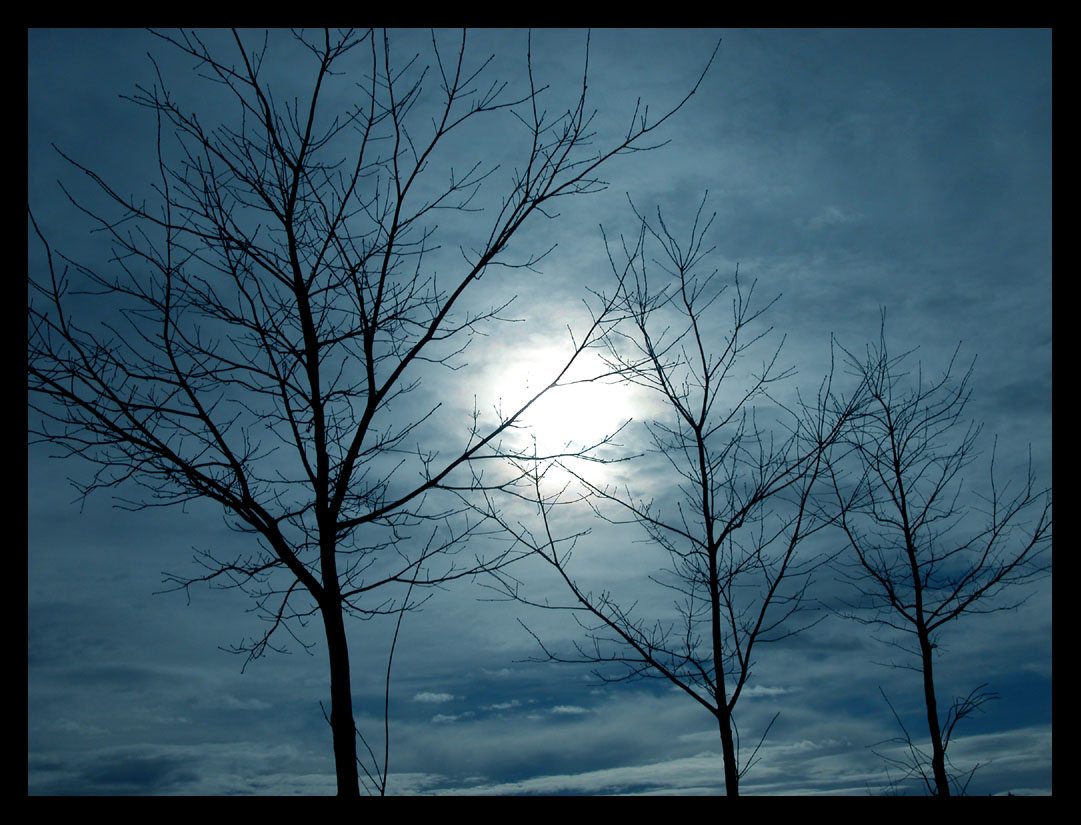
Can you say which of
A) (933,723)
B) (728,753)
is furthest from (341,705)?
(933,723)

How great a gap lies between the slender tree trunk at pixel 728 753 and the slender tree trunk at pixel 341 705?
9.61 ft

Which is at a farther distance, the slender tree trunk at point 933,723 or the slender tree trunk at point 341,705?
the slender tree trunk at point 933,723

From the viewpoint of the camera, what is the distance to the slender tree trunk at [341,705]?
379 cm

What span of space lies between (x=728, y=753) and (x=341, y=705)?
10.3ft

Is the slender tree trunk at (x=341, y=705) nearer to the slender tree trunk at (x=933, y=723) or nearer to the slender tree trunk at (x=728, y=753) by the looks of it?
the slender tree trunk at (x=728, y=753)

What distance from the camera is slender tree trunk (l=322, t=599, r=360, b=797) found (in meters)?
3.79

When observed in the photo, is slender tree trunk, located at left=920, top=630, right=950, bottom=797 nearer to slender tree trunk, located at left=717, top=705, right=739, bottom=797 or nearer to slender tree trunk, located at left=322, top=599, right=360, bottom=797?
slender tree trunk, located at left=717, top=705, right=739, bottom=797

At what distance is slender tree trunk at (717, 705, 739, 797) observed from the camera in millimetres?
5410

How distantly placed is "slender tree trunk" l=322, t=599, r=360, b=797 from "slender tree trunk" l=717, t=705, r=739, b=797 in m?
2.93

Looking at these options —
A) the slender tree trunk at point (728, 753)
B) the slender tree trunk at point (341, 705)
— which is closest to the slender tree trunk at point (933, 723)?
the slender tree trunk at point (728, 753)

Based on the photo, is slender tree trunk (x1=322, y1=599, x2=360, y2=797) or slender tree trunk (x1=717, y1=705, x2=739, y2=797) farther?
slender tree trunk (x1=717, y1=705, x2=739, y2=797)

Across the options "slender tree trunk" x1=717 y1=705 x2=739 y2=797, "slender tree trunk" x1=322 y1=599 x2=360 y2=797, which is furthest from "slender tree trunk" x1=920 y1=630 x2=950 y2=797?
"slender tree trunk" x1=322 y1=599 x2=360 y2=797
